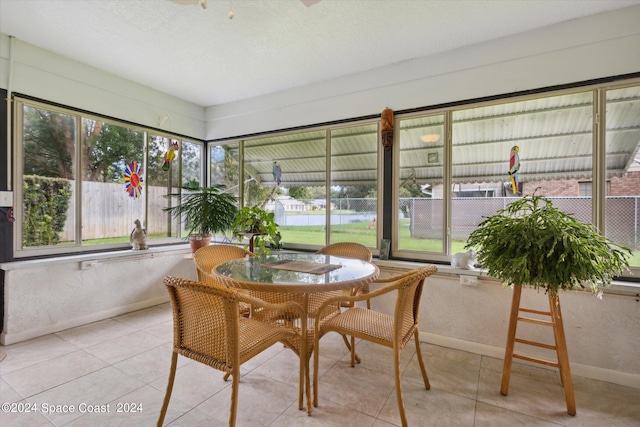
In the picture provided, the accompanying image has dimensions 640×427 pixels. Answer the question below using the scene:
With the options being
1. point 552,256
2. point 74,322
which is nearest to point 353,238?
point 552,256

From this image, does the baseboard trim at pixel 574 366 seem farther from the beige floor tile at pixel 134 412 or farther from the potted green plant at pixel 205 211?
the potted green plant at pixel 205 211

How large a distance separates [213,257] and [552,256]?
255 cm

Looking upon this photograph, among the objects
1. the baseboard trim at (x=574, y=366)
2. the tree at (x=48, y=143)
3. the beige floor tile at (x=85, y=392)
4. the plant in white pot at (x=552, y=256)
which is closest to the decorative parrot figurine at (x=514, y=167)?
the plant in white pot at (x=552, y=256)

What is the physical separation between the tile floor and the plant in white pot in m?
0.27

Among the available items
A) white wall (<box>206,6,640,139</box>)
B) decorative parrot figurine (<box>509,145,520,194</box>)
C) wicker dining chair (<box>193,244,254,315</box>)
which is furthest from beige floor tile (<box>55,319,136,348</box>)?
decorative parrot figurine (<box>509,145,520,194</box>)

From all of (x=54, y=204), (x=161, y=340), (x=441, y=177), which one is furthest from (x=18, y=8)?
(x=441, y=177)

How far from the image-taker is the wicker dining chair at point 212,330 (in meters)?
1.47

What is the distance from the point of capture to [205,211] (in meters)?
3.97

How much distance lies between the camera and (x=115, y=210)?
3697 mm

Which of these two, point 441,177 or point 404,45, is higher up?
point 404,45

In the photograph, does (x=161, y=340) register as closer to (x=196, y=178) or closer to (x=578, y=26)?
(x=196, y=178)

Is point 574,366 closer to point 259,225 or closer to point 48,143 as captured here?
point 259,225

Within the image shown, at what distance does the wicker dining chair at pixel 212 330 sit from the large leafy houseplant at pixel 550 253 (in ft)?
4.68

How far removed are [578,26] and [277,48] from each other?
8.50 ft
